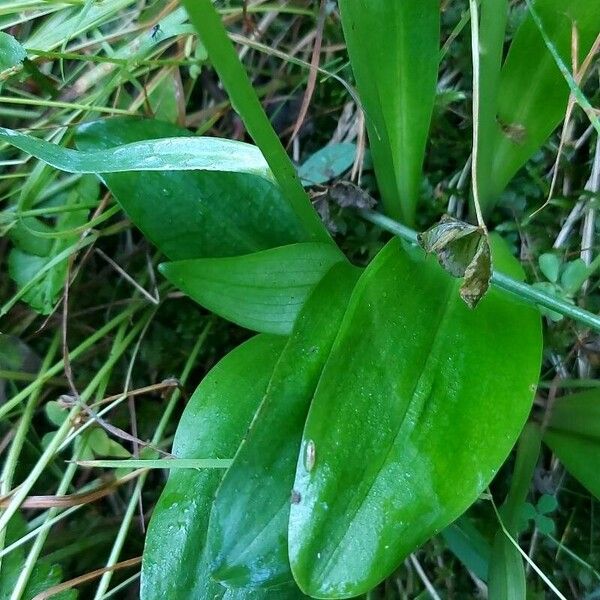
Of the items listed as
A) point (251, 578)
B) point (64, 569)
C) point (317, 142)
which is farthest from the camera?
point (317, 142)

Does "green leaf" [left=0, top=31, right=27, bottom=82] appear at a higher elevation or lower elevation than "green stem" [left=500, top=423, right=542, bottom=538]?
higher

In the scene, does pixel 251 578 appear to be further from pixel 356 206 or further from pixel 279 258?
pixel 356 206

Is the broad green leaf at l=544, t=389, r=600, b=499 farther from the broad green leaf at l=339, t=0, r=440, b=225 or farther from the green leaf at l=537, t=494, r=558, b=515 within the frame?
the broad green leaf at l=339, t=0, r=440, b=225

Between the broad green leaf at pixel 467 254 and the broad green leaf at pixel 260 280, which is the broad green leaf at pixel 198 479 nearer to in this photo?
the broad green leaf at pixel 260 280

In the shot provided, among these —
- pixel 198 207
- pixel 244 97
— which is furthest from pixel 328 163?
pixel 244 97

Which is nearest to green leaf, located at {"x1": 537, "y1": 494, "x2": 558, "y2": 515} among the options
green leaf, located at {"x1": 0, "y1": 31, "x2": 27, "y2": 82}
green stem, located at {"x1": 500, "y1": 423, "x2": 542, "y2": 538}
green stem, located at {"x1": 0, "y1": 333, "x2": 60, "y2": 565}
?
green stem, located at {"x1": 500, "y1": 423, "x2": 542, "y2": 538}

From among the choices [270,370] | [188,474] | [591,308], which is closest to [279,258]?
[270,370]

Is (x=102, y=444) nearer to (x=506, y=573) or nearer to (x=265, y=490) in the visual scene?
(x=265, y=490)

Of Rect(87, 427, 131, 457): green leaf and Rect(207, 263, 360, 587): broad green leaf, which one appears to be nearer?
Rect(207, 263, 360, 587): broad green leaf
